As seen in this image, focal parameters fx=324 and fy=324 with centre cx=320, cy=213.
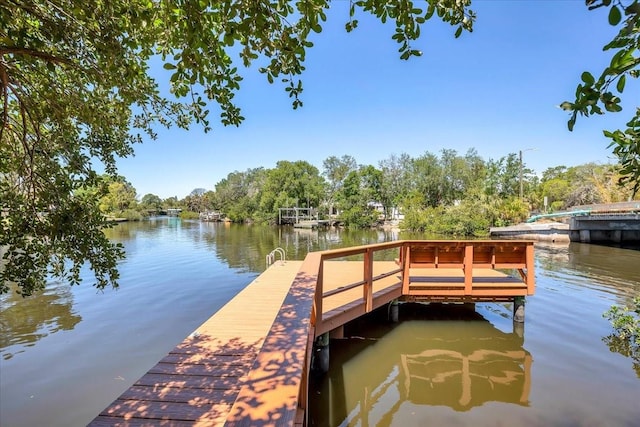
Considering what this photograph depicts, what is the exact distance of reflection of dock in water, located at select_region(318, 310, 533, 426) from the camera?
3811 millimetres

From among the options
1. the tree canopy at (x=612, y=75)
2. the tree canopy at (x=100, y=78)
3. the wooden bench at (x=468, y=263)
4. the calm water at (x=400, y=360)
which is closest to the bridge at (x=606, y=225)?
the calm water at (x=400, y=360)

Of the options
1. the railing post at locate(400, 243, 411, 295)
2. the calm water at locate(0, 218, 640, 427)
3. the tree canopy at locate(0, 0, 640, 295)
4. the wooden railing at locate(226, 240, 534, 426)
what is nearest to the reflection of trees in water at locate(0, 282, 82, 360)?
the calm water at locate(0, 218, 640, 427)

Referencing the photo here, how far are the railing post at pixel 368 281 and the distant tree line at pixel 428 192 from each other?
65.6 feet

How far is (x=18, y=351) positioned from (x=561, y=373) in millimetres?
8570

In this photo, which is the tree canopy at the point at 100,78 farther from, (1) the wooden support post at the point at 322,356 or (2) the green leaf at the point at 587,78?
(1) the wooden support post at the point at 322,356

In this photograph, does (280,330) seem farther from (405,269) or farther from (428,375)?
(405,269)

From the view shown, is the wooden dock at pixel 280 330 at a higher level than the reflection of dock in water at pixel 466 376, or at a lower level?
higher

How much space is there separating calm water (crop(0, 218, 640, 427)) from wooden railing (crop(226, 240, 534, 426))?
0.85 meters

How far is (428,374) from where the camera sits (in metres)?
4.46

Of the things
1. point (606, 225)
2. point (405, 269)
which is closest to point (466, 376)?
point (405, 269)

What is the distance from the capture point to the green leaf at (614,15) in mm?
934

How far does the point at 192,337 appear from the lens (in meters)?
4.12

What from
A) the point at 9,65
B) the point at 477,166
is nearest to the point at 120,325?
the point at 9,65

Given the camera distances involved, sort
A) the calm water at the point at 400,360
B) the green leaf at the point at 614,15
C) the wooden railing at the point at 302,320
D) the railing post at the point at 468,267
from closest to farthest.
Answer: the green leaf at the point at 614,15, the wooden railing at the point at 302,320, the calm water at the point at 400,360, the railing post at the point at 468,267
